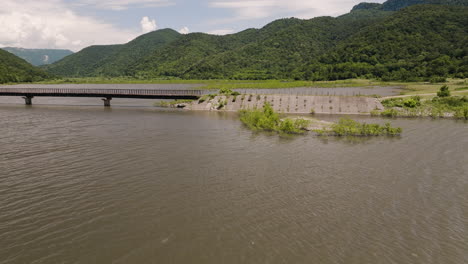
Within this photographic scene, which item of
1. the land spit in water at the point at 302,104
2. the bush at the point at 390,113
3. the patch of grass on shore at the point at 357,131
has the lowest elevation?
the patch of grass on shore at the point at 357,131

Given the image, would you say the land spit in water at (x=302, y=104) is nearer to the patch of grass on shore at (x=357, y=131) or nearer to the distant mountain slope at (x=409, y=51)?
the patch of grass on shore at (x=357, y=131)

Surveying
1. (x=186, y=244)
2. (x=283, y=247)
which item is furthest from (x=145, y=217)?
(x=283, y=247)

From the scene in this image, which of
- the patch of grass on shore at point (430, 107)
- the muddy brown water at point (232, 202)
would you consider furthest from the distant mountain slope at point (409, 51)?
the muddy brown water at point (232, 202)

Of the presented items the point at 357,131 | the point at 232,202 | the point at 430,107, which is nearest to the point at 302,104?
the point at 430,107

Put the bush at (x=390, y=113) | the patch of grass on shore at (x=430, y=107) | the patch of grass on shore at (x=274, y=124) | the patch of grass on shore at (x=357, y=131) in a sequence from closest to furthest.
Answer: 1. the patch of grass on shore at (x=357, y=131)
2. the patch of grass on shore at (x=274, y=124)
3. the patch of grass on shore at (x=430, y=107)
4. the bush at (x=390, y=113)

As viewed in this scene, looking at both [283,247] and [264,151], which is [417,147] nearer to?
[264,151]
